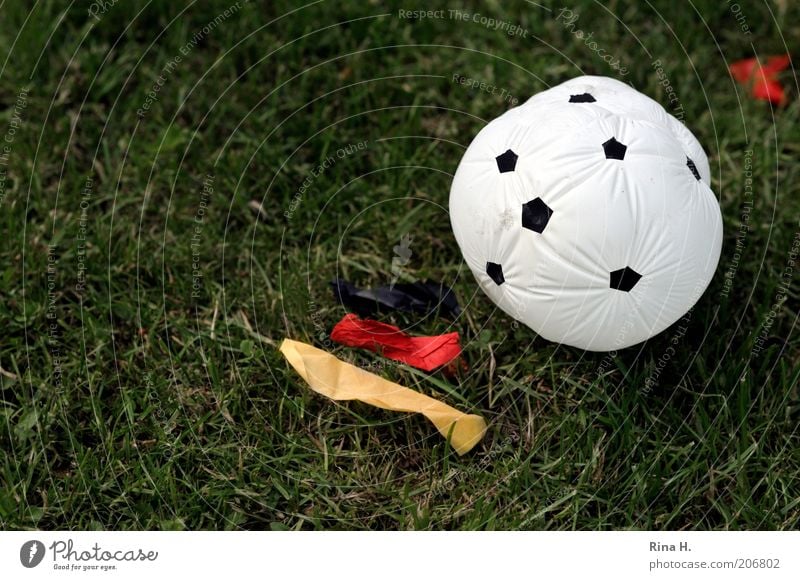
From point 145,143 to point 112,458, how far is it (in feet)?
4.97

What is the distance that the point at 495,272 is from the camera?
2752mm

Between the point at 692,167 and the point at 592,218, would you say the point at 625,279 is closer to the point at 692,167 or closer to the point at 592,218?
the point at 592,218

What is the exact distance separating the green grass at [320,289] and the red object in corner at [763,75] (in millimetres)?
76

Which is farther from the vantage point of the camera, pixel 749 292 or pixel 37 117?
pixel 37 117

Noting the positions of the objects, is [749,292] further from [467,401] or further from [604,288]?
[467,401]

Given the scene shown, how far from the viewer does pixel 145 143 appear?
3.74m

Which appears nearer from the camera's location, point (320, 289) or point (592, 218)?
point (592, 218)

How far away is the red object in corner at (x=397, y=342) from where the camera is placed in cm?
310

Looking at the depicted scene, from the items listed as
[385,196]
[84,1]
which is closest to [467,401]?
[385,196]

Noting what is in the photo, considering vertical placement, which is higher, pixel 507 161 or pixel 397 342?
pixel 507 161
